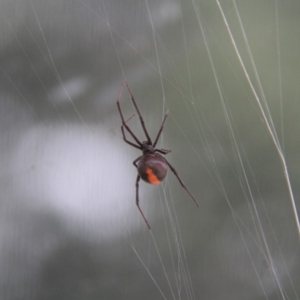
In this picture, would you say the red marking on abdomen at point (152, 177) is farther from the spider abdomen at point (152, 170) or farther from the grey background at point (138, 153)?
the grey background at point (138, 153)

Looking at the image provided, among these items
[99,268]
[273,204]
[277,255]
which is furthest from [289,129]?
[99,268]

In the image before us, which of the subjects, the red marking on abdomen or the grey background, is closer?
the red marking on abdomen

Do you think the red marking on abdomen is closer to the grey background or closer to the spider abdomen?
the spider abdomen

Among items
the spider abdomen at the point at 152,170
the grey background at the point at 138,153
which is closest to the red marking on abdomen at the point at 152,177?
the spider abdomen at the point at 152,170

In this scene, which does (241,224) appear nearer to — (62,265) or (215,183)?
(215,183)

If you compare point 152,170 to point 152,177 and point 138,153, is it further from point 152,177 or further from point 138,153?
point 138,153

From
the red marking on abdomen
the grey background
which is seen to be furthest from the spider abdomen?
the grey background
